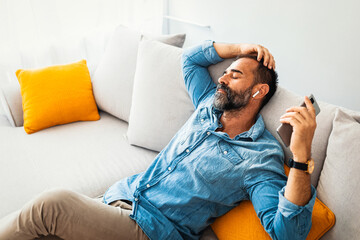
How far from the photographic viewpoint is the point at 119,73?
75.6 inches

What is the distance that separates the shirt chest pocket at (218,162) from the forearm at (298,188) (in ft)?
0.82

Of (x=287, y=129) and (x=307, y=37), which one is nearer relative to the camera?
(x=287, y=129)

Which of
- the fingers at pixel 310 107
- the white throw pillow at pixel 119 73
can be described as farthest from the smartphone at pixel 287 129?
the white throw pillow at pixel 119 73

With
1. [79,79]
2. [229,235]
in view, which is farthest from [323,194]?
[79,79]

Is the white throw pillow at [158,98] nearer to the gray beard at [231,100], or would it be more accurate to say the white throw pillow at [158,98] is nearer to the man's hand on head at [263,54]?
the gray beard at [231,100]

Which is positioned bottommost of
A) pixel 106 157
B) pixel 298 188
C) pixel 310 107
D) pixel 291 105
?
pixel 106 157

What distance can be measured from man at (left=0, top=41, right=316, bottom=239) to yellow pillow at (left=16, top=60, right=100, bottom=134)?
74cm

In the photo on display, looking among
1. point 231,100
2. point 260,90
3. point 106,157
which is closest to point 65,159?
point 106,157

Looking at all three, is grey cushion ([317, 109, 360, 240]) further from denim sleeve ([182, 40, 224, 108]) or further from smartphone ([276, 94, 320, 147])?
denim sleeve ([182, 40, 224, 108])

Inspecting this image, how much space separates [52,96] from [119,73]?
43 centimetres

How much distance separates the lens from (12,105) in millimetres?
1903

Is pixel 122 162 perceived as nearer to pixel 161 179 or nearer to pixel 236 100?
pixel 161 179

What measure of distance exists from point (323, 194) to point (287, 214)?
0.83 feet

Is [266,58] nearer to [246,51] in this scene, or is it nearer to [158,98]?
[246,51]
